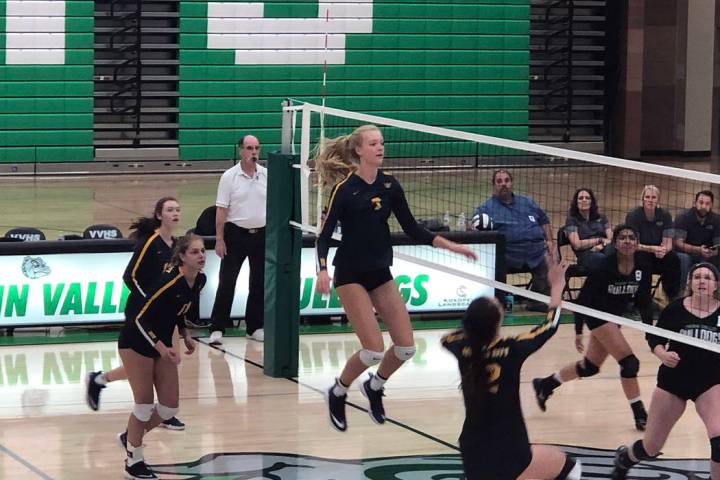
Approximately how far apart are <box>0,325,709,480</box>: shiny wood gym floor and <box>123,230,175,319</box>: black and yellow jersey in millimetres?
1195

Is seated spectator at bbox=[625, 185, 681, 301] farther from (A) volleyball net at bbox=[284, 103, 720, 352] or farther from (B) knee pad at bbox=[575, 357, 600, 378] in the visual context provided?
(B) knee pad at bbox=[575, 357, 600, 378]

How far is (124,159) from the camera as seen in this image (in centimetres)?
2638

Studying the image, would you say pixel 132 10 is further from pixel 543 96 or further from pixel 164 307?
pixel 164 307

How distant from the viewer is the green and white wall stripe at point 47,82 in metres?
25.2

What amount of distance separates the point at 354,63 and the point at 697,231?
14821mm

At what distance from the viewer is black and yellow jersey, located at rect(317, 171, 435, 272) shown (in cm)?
912

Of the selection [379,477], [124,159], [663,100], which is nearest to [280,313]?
[379,477]

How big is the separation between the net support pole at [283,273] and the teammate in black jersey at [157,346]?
3136 millimetres

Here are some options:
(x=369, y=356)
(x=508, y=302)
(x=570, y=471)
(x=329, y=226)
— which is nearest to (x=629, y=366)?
(x=369, y=356)

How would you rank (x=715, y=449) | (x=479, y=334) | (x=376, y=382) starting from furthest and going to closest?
1. (x=376, y=382)
2. (x=715, y=449)
3. (x=479, y=334)

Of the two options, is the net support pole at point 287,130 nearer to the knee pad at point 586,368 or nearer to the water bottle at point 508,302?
the knee pad at point 586,368

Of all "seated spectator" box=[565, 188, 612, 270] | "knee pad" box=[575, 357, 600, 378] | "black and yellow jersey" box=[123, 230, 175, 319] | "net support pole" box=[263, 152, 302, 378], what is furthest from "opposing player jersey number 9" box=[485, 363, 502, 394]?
"seated spectator" box=[565, 188, 612, 270]

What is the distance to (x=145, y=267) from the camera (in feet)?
29.9

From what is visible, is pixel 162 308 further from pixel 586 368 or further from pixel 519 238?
pixel 519 238
